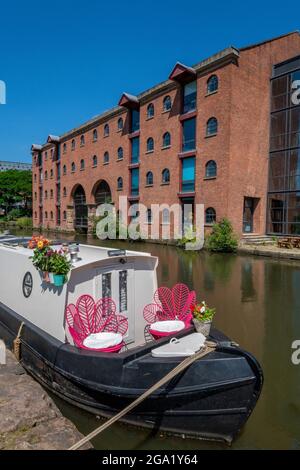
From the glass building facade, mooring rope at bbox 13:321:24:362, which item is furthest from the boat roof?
the glass building facade

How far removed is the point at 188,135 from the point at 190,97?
267 centimetres

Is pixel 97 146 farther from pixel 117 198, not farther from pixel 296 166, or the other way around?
pixel 296 166

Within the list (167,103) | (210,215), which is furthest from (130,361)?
(167,103)

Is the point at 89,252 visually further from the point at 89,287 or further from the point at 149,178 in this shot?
the point at 149,178

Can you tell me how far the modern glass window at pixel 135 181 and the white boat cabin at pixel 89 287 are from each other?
21760 mm

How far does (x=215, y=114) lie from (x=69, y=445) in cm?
2044

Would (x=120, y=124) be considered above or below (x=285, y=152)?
above

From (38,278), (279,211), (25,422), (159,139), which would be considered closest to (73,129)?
(159,139)

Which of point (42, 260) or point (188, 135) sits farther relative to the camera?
point (188, 135)

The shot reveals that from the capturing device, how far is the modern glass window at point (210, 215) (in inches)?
809

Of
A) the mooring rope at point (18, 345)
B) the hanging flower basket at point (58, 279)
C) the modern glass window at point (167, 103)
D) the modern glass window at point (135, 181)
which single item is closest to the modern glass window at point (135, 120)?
the modern glass window at point (135, 181)

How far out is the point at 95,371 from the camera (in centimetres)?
364

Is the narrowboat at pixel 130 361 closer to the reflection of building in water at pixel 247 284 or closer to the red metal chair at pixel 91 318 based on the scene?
the red metal chair at pixel 91 318

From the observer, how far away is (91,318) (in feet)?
14.3
